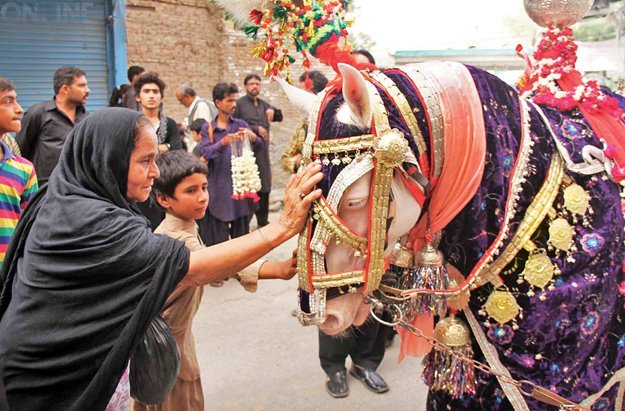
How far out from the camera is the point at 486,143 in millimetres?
1631

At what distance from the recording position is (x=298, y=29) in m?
1.73

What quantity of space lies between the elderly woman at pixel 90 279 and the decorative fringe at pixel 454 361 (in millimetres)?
611

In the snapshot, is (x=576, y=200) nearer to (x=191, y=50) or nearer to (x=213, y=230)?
(x=213, y=230)

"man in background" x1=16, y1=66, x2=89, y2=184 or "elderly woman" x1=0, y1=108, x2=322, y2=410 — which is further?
"man in background" x1=16, y1=66, x2=89, y2=184

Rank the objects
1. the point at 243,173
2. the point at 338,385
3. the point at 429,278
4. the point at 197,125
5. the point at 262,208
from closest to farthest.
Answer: the point at 429,278 < the point at 338,385 < the point at 243,173 < the point at 197,125 < the point at 262,208

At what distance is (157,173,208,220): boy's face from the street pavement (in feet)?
4.70

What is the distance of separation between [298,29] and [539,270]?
42.2 inches

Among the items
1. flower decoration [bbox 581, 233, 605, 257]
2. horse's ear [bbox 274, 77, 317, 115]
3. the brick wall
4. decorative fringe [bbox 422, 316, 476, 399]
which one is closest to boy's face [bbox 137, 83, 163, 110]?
horse's ear [bbox 274, 77, 317, 115]

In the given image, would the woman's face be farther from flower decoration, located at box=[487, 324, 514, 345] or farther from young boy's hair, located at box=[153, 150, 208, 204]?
flower decoration, located at box=[487, 324, 514, 345]

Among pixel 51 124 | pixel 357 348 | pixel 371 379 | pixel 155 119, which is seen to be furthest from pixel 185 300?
pixel 155 119

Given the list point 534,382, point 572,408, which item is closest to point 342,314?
point 534,382

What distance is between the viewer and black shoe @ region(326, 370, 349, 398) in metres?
3.30

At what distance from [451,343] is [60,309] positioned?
1.23 meters

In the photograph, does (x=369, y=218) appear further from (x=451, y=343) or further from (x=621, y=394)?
(x=621, y=394)
